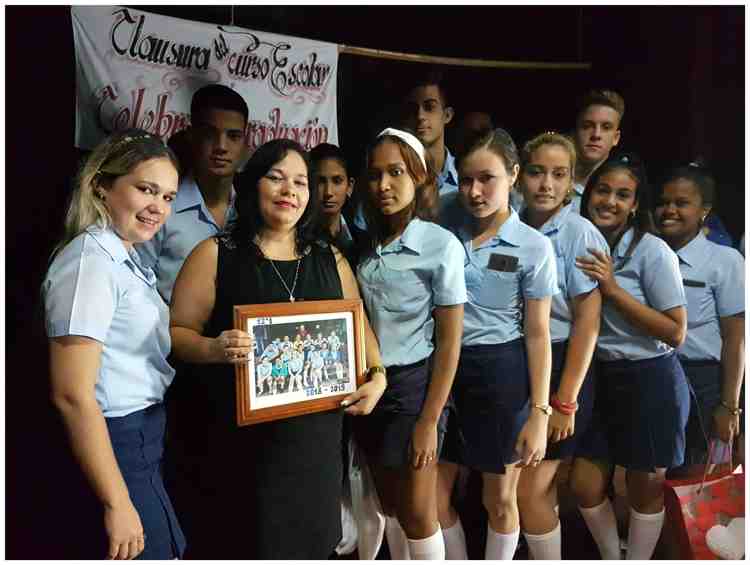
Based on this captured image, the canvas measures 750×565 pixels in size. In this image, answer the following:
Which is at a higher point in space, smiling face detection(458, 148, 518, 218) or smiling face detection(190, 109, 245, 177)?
smiling face detection(190, 109, 245, 177)

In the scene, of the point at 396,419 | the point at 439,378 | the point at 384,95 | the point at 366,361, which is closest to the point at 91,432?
the point at 366,361

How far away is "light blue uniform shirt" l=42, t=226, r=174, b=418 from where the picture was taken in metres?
2.05

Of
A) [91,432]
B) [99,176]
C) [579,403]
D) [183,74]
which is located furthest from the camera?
[579,403]

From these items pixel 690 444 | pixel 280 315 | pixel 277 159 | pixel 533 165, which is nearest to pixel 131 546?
pixel 280 315

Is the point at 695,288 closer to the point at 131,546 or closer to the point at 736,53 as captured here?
the point at 736,53

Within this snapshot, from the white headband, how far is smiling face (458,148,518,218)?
0.50 feet

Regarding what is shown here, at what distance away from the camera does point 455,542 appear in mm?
2602

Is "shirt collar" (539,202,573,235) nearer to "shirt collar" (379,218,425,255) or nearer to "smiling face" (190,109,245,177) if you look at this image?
"shirt collar" (379,218,425,255)

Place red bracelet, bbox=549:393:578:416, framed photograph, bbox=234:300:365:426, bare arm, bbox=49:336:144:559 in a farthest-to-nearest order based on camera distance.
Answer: red bracelet, bbox=549:393:578:416 < framed photograph, bbox=234:300:365:426 < bare arm, bbox=49:336:144:559

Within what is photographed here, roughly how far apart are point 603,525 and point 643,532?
0.50 ft

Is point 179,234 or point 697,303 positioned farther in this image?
point 697,303

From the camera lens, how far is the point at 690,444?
273 centimetres

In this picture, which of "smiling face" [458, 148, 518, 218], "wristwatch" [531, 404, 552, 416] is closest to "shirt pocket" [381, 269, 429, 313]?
"smiling face" [458, 148, 518, 218]

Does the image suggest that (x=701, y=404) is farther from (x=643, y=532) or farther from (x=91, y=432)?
(x=91, y=432)
